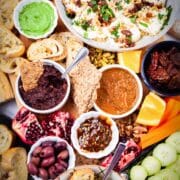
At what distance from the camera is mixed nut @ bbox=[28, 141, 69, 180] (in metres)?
1.44

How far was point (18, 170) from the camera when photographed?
4.83 feet

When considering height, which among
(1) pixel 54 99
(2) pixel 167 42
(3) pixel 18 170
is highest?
(2) pixel 167 42

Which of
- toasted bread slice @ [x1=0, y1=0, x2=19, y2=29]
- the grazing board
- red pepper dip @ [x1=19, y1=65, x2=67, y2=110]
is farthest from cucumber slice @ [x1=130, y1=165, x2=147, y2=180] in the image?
toasted bread slice @ [x1=0, y1=0, x2=19, y2=29]

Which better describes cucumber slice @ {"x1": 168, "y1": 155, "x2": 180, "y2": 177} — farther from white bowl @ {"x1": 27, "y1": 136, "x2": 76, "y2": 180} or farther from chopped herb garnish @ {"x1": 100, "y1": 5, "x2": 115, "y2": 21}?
chopped herb garnish @ {"x1": 100, "y1": 5, "x2": 115, "y2": 21}

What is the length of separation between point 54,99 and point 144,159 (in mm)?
241

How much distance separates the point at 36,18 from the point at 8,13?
0.08 meters

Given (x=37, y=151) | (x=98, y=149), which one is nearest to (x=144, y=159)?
(x=98, y=149)

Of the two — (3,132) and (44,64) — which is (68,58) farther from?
(3,132)

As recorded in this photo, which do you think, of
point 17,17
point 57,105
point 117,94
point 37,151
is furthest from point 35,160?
point 17,17

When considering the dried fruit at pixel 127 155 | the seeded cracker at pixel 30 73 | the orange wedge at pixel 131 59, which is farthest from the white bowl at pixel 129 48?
the dried fruit at pixel 127 155

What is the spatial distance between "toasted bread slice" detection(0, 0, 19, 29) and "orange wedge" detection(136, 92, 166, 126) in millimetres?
364

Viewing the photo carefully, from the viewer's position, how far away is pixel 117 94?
1.46 m

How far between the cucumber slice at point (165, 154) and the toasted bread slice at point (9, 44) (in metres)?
0.38

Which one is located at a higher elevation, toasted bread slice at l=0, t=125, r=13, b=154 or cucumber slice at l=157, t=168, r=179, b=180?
toasted bread slice at l=0, t=125, r=13, b=154
